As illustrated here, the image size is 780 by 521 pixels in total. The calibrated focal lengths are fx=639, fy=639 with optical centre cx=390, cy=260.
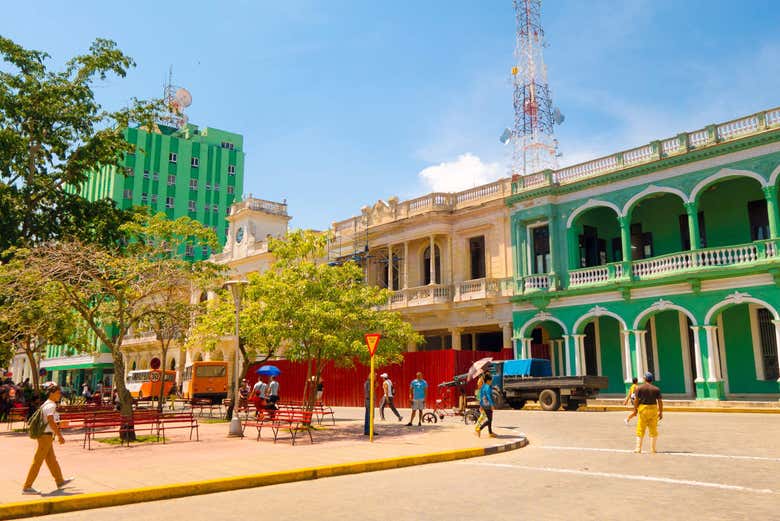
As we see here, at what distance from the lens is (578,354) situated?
28328 millimetres

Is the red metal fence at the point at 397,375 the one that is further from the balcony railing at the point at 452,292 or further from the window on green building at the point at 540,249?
the window on green building at the point at 540,249

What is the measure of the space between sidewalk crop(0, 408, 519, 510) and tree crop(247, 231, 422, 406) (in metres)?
2.36

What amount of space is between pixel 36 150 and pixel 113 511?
66.2ft

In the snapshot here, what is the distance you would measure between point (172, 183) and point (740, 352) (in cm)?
5630

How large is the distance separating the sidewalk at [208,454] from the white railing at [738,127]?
15.6m

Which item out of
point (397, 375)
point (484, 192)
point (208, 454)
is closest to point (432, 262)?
point (484, 192)

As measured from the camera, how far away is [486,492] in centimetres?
864

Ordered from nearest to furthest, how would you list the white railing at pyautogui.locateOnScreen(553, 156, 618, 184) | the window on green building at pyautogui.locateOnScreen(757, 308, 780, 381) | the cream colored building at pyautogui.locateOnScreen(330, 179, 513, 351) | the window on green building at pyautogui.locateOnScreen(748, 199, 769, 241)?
1. the window on green building at pyautogui.locateOnScreen(757, 308, 780, 381)
2. the window on green building at pyautogui.locateOnScreen(748, 199, 769, 241)
3. the white railing at pyautogui.locateOnScreen(553, 156, 618, 184)
4. the cream colored building at pyautogui.locateOnScreen(330, 179, 513, 351)

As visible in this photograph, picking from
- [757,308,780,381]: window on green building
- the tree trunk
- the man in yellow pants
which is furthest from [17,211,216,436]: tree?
[757,308,780,381]: window on green building

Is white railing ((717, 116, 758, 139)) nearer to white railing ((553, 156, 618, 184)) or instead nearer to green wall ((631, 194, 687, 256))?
green wall ((631, 194, 687, 256))

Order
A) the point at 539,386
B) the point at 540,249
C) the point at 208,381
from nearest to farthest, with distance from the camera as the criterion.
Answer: the point at 539,386 → the point at 540,249 → the point at 208,381

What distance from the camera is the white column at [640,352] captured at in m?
26.2

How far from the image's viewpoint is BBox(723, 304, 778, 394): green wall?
2514 cm

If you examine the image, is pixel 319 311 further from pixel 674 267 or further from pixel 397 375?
pixel 674 267
